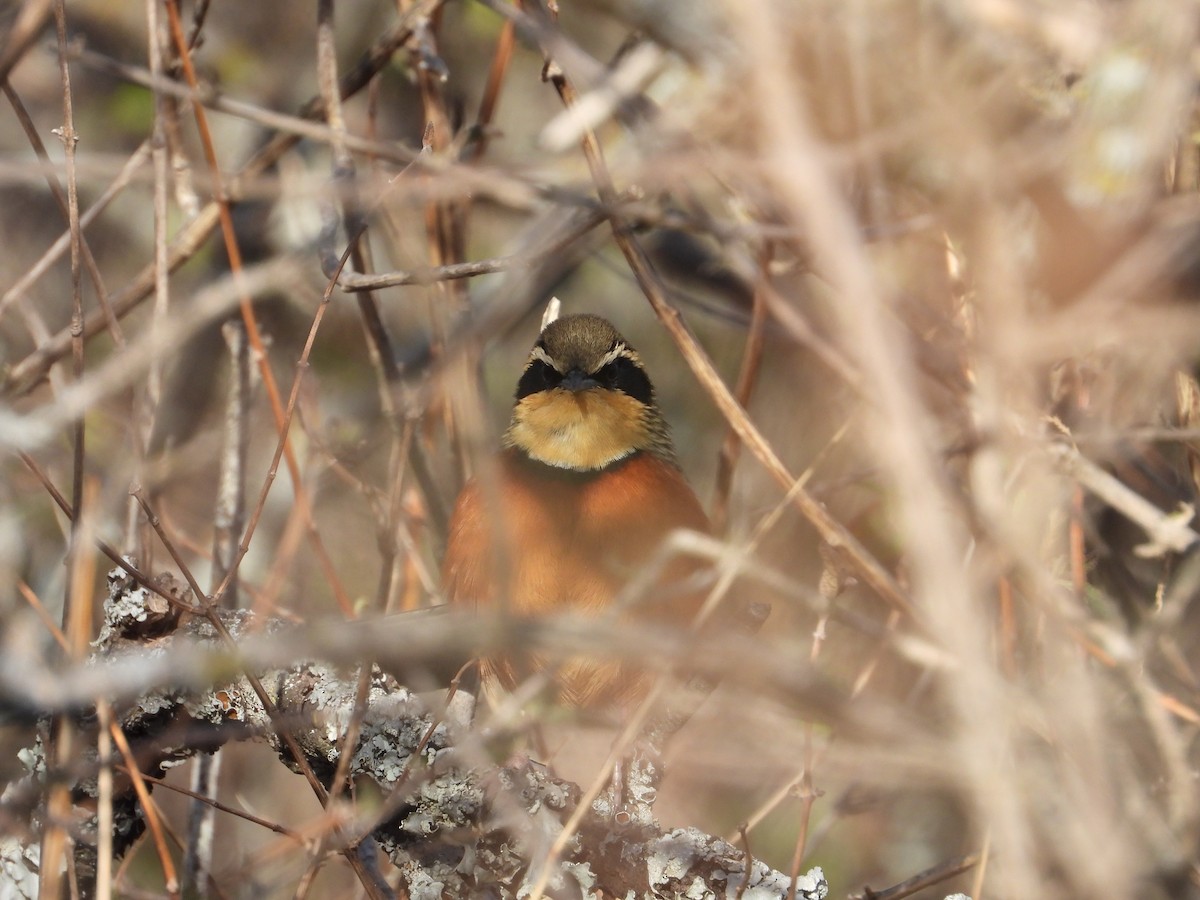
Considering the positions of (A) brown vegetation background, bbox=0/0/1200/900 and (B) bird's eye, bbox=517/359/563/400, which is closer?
(A) brown vegetation background, bbox=0/0/1200/900

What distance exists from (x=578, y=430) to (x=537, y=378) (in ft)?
0.94

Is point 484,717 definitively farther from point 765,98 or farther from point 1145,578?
point 765,98

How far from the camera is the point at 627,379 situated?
410 cm

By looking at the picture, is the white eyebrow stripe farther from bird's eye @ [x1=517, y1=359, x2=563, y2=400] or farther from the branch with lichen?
the branch with lichen

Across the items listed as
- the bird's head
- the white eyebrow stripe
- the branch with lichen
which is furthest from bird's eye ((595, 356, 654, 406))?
the branch with lichen

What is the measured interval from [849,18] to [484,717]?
7.79 ft

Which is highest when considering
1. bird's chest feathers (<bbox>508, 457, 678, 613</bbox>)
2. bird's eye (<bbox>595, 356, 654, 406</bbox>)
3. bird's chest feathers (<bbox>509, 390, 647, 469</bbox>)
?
bird's eye (<bbox>595, 356, 654, 406</bbox>)

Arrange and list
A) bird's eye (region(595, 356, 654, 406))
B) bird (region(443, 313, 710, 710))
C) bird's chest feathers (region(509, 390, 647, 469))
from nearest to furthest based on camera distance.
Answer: bird (region(443, 313, 710, 710)) → bird's chest feathers (region(509, 390, 647, 469)) → bird's eye (region(595, 356, 654, 406))

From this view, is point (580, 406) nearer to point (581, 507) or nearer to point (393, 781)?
point (581, 507)

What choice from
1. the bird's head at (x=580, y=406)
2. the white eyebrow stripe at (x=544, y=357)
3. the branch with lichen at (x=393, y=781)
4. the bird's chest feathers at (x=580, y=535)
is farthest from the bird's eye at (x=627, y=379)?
the branch with lichen at (x=393, y=781)

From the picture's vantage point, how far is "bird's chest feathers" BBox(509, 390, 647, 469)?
152 inches

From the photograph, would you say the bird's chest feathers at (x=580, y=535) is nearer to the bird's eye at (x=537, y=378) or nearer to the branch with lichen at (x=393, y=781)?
the bird's eye at (x=537, y=378)

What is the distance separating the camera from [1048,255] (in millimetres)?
3438

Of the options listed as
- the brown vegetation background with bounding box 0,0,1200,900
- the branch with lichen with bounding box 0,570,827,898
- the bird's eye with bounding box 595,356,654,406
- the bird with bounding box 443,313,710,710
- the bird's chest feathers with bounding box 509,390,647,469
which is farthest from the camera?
the bird's eye with bounding box 595,356,654,406
